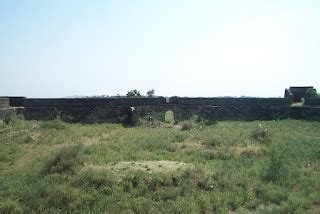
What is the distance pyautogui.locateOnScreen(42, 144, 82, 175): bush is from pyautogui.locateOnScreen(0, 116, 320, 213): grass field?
0.08 ft

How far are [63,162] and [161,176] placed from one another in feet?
7.97

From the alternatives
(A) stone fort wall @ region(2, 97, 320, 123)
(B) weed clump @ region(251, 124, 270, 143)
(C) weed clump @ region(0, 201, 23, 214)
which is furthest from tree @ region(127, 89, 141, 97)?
(C) weed clump @ region(0, 201, 23, 214)

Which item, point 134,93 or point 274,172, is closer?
point 274,172

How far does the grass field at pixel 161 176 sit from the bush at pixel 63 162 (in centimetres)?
2

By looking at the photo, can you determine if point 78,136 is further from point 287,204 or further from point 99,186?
point 287,204

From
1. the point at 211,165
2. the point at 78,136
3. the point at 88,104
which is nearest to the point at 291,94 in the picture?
the point at 88,104

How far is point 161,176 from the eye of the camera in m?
8.75

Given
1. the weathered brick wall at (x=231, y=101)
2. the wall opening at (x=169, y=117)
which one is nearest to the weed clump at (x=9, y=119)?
the wall opening at (x=169, y=117)

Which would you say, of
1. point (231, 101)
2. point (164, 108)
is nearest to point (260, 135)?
point (164, 108)

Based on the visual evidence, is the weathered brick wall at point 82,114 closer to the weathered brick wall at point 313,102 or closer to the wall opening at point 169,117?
the wall opening at point 169,117

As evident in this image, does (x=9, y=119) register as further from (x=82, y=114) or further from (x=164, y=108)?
(x=164, y=108)

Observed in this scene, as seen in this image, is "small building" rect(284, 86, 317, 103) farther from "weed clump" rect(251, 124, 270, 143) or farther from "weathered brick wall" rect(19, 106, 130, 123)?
"weed clump" rect(251, 124, 270, 143)

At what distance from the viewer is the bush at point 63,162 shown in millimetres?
9492

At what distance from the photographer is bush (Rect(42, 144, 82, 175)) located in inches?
374
